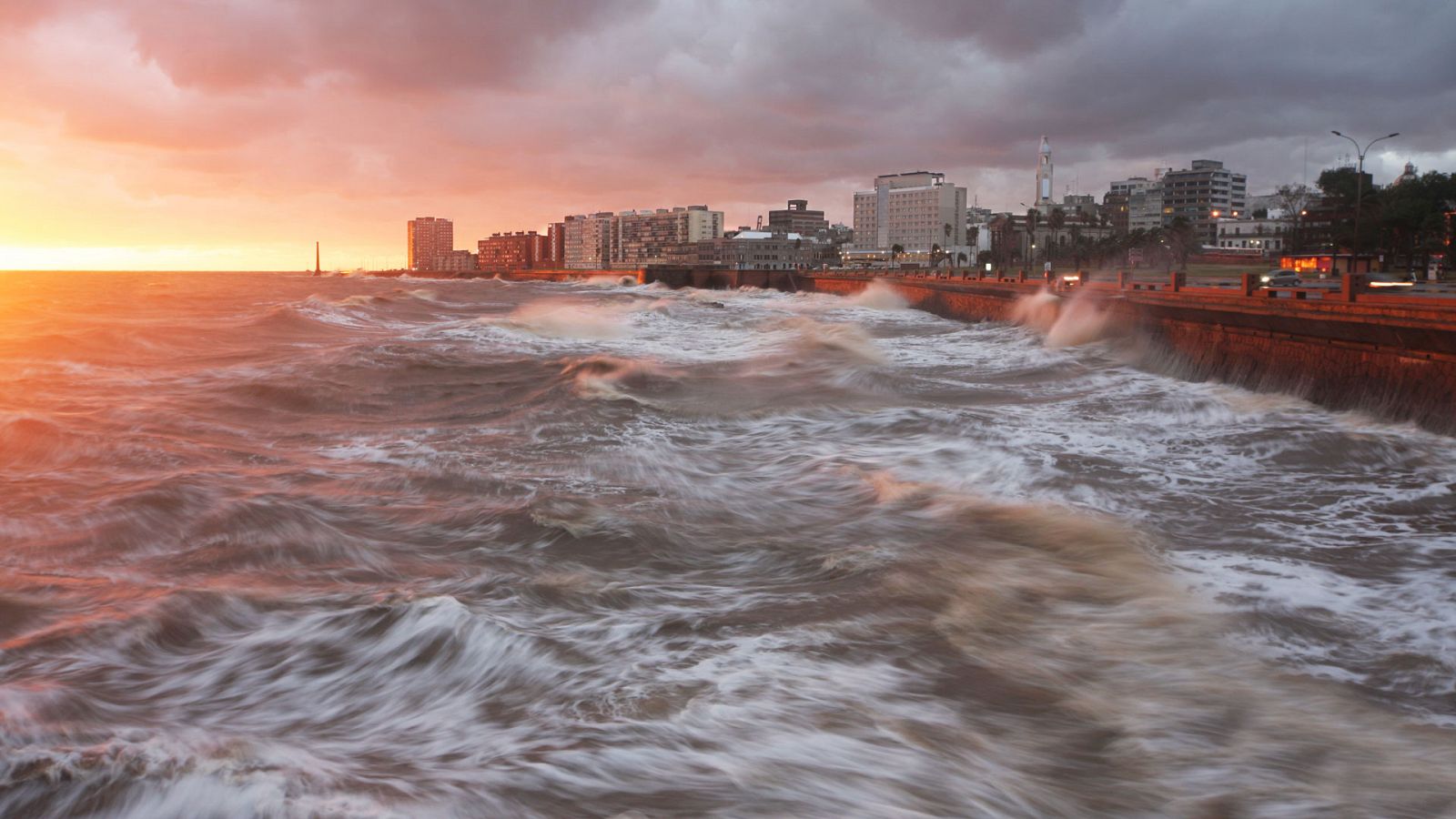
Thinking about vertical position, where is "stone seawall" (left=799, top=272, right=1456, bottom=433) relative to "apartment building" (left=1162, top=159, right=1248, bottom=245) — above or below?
below

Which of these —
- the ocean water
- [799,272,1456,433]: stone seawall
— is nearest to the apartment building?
[799,272,1456,433]: stone seawall

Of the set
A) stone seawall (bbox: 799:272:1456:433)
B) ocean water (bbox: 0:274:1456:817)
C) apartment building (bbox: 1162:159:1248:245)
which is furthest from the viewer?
apartment building (bbox: 1162:159:1248:245)

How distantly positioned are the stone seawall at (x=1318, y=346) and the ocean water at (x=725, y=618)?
84 centimetres

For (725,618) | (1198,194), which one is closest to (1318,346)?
(725,618)

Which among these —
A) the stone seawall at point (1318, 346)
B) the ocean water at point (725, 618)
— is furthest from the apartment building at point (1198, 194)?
the ocean water at point (725, 618)

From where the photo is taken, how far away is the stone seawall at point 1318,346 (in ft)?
41.2

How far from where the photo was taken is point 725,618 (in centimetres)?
580

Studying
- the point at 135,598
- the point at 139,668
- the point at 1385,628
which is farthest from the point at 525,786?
the point at 1385,628

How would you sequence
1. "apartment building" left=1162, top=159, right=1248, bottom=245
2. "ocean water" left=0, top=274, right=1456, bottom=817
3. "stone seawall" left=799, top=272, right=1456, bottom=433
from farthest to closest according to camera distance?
"apartment building" left=1162, top=159, right=1248, bottom=245, "stone seawall" left=799, top=272, right=1456, bottom=433, "ocean water" left=0, top=274, right=1456, bottom=817

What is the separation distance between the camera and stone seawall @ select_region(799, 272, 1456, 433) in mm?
12555

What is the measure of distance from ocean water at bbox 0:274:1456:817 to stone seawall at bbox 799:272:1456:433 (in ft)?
2.76

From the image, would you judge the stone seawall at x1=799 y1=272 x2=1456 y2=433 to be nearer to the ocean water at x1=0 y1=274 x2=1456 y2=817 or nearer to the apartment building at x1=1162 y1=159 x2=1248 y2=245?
the ocean water at x1=0 y1=274 x2=1456 y2=817

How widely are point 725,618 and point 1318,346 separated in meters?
13.6

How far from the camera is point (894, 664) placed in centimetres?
506
